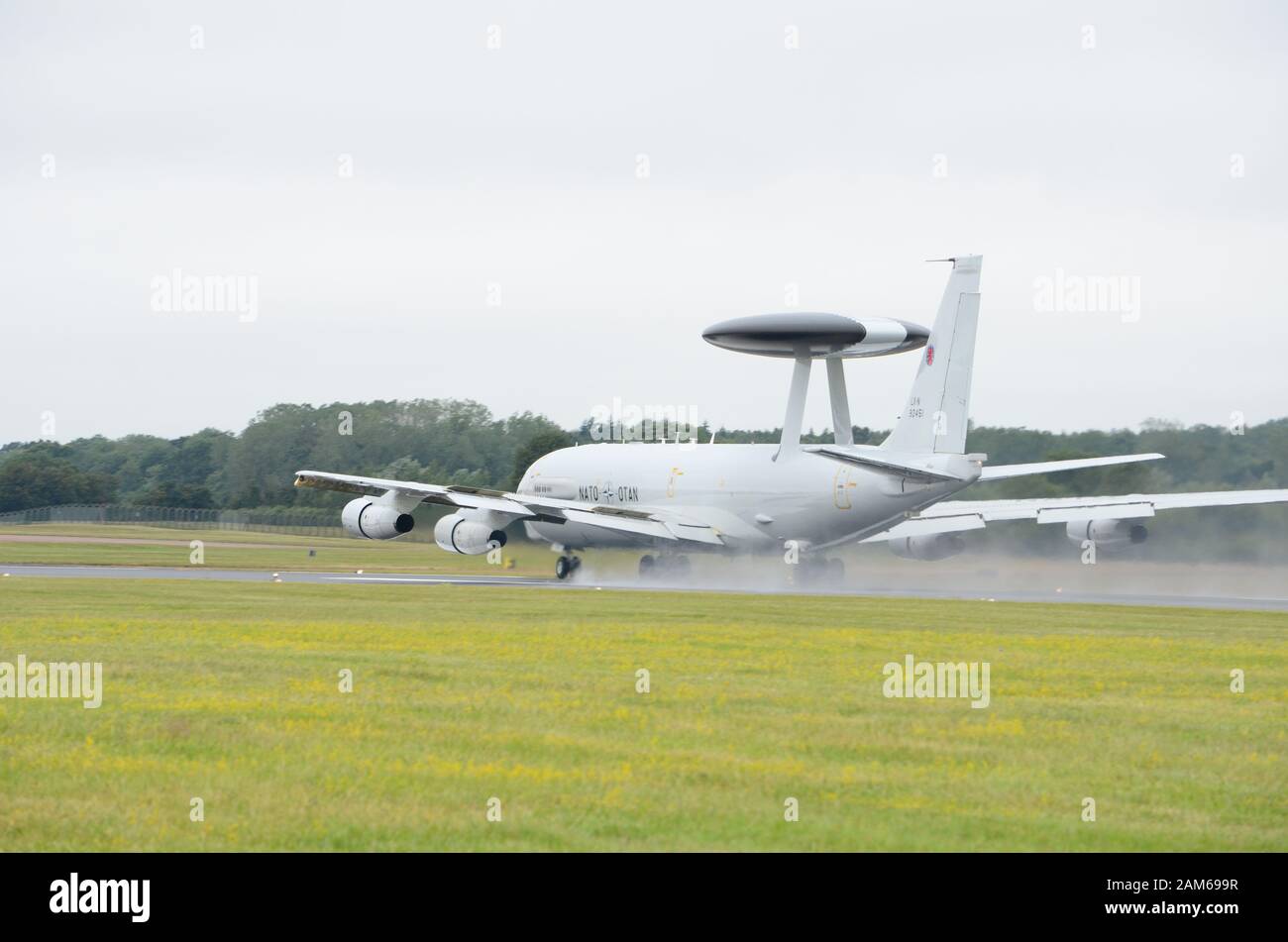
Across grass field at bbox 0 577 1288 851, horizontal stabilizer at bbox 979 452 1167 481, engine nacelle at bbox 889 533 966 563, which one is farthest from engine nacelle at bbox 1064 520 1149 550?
grass field at bbox 0 577 1288 851

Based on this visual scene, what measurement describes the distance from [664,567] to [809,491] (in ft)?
19.3

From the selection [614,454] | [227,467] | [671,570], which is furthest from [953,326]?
[227,467]

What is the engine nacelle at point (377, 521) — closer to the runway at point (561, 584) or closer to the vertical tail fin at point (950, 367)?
the runway at point (561, 584)

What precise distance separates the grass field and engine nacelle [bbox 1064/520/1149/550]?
1721cm

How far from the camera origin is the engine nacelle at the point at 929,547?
5025 centimetres

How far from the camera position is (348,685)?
19.5 metres

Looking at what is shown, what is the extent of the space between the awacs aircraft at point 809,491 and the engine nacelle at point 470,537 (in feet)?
0.14

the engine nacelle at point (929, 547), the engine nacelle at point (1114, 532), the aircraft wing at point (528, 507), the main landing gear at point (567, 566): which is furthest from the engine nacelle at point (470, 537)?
the engine nacelle at point (1114, 532)

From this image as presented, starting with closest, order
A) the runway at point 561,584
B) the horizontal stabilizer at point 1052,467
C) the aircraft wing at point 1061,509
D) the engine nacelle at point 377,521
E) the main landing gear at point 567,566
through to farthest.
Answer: the runway at point 561,584 < the horizontal stabilizer at point 1052,467 < the aircraft wing at point 1061,509 < the engine nacelle at point 377,521 < the main landing gear at point 567,566

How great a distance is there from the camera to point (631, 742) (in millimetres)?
15359

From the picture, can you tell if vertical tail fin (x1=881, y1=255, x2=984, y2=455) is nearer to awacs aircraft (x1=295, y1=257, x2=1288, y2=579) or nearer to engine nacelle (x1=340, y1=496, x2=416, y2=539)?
awacs aircraft (x1=295, y1=257, x2=1288, y2=579)

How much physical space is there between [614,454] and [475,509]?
23.9ft

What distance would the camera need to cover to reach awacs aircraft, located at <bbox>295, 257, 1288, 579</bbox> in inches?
1745
